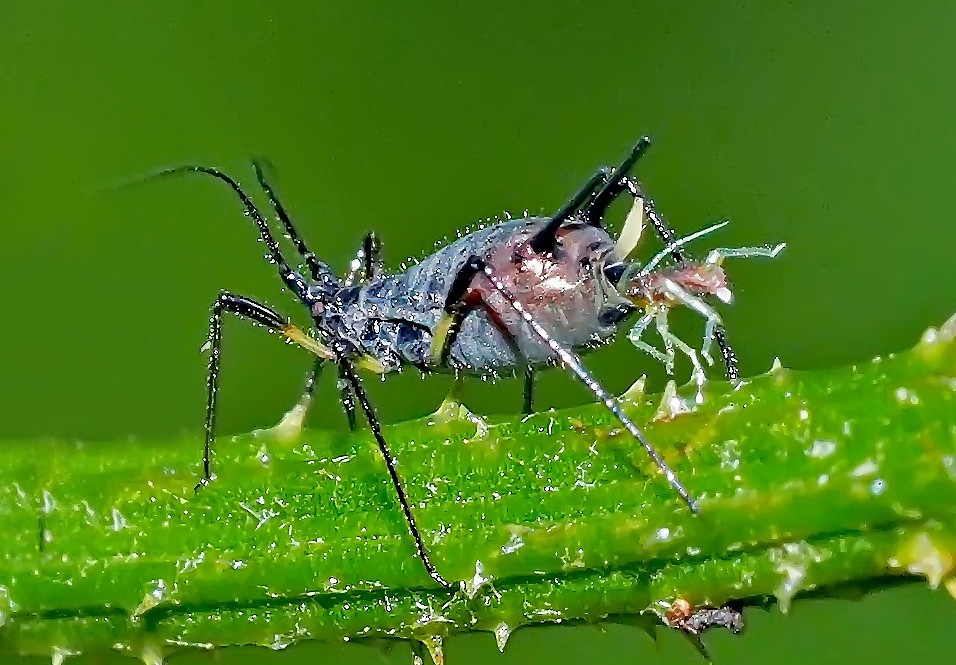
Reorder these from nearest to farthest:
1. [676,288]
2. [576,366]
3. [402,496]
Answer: [402,496] → [576,366] → [676,288]

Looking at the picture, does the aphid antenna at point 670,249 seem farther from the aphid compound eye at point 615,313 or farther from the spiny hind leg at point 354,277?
the spiny hind leg at point 354,277

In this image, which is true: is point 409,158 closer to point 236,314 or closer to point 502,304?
point 236,314

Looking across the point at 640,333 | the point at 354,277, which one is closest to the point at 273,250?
the point at 354,277

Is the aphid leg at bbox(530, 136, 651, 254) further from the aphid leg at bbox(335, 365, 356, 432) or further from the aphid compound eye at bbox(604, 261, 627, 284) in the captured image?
the aphid leg at bbox(335, 365, 356, 432)

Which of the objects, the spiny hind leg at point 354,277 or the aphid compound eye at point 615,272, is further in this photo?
the spiny hind leg at point 354,277

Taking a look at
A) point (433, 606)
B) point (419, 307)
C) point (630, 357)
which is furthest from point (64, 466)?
point (630, 357)

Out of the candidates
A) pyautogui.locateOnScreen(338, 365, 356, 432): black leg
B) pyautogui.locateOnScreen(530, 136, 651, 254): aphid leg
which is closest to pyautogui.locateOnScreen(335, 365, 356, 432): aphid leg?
pyautogui.locateOnScreen(338, 365, 356, 432): black leg

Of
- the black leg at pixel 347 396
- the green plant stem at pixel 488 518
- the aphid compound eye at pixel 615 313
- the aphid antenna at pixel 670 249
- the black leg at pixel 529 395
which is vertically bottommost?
the green plant stem at pixel 488 518

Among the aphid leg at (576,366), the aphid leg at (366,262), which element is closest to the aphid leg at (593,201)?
the aphid leg at (576,366)
